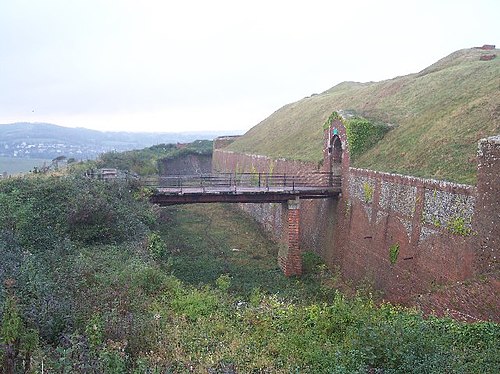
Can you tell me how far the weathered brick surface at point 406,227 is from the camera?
12.6 m

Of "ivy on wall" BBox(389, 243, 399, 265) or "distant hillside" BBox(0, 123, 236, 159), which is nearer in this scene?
"ivy on wall" BBox(389, 243, 399, 265)

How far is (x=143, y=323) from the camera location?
7.77 m

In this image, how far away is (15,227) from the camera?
13.3m

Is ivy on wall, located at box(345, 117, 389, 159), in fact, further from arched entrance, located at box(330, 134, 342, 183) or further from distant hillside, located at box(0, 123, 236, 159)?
distant hillside, located at box(0, 123, 236, 159)

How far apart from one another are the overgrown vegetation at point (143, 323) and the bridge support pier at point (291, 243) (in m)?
4.45

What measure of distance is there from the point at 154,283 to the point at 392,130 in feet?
51.0

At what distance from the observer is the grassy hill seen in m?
16.3

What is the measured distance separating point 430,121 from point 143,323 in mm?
16761

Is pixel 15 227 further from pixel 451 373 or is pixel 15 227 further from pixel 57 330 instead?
pixel 451 373

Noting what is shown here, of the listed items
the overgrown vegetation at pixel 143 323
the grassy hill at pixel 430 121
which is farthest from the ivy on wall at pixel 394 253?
the overgrown vegetation at pixel 143 323

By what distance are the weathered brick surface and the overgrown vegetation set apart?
3.79 meters

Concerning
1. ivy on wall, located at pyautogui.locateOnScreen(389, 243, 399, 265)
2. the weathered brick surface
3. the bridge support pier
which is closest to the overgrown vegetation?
the weathered brick surface

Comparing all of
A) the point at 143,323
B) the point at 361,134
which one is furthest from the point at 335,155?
the point at 143,323

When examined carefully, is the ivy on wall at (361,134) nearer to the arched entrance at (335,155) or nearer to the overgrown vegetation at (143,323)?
the arched entrance at (335,155)
